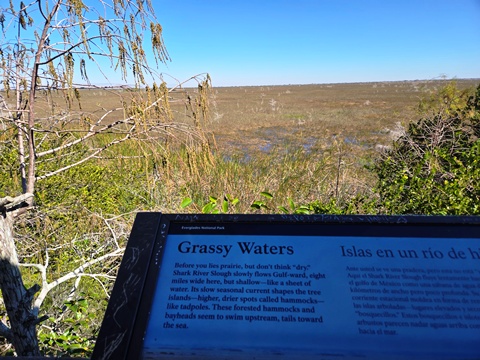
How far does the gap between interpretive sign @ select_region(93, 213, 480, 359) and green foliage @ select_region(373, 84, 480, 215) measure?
318 cm

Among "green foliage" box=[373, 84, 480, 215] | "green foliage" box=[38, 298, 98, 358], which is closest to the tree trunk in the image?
"green foliage" box=[38, 298, 98, 358]

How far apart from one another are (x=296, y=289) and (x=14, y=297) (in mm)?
1943

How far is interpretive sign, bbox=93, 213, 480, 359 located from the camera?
4.16ft

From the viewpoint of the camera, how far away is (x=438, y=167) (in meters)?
5.03

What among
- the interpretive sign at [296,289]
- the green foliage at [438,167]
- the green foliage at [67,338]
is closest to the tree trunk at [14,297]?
the green foliage at [67,338]

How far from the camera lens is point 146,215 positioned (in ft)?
5.69

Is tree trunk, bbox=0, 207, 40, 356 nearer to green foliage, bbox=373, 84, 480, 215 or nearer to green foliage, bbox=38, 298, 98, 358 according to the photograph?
green foliage, bbox=38, 298, 98, 358

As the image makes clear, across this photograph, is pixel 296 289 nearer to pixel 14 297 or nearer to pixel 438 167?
pixel 14 297

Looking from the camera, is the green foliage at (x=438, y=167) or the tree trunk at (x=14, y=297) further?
the green foliage at (x=438, y=167)

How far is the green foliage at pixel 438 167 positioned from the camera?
4.37m

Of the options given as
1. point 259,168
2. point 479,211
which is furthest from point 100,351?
point 259,168

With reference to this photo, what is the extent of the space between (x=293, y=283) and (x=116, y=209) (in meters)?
5.09

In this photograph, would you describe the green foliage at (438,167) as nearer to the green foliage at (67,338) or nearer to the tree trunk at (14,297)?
the green foliage at (67,338)

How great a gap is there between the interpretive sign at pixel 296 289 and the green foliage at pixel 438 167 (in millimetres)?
3178
